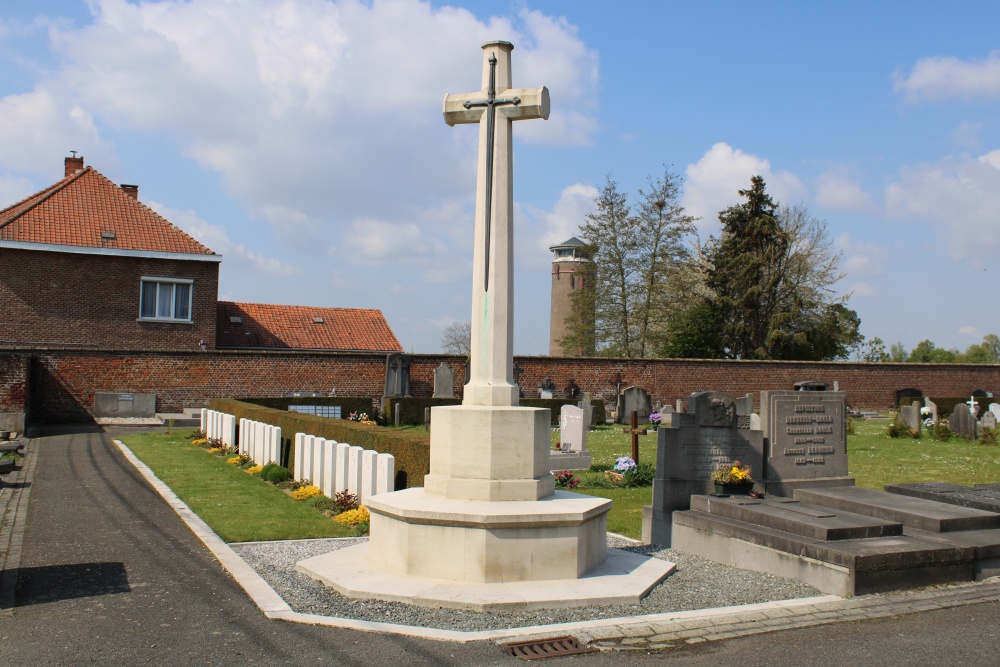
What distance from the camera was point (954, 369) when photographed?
37.0 m

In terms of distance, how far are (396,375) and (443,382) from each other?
167 centimetres

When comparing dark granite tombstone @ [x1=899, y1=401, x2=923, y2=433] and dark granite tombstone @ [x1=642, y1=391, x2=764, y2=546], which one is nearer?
dark granite tombstone @ [x1=642, y1=391, x2=764, y2=546]

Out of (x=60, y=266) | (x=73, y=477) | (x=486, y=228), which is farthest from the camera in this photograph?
(x=60, y=266)

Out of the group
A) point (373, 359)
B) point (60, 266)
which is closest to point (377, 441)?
point (373, 359)

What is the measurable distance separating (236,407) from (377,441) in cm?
944

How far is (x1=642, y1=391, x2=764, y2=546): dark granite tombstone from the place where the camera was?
9141mm

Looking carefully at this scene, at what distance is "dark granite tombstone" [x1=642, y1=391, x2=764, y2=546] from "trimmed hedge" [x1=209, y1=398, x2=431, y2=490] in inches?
105

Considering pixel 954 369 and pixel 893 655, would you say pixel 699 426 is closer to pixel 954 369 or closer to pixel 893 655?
pixel 893 655

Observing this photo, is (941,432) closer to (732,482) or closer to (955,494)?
(955,494)

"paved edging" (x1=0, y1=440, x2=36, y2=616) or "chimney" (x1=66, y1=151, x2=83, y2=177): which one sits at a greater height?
"chimney" (x1=66, y1=151, x2=83, y2=177)

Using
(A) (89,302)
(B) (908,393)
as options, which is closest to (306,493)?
(A) (89,302)

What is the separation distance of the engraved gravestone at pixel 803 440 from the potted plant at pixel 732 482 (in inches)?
29.3

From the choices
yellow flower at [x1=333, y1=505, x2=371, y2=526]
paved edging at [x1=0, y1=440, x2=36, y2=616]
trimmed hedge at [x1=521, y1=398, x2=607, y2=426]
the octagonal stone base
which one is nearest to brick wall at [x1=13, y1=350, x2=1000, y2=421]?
trimmed hedge at [x1=521, y1=398, x2=607, y2=426]

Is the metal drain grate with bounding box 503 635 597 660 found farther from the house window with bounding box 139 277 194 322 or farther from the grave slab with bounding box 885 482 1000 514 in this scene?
the house window with bounding box 139 277 194 322
